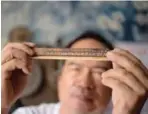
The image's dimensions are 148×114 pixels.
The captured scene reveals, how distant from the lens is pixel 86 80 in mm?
770

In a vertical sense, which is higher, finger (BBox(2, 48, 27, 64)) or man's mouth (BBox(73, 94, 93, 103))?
finger (BBox(2, 48, 27, 64))

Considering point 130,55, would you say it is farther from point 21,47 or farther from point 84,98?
point 21,47

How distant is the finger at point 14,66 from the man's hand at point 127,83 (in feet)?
0.58

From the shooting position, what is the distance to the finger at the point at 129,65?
29.5 inches

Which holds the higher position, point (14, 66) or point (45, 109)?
point (14, 66)

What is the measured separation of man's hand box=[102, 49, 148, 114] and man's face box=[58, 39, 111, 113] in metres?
0.02

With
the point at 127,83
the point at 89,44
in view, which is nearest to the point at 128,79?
the point at 127,83

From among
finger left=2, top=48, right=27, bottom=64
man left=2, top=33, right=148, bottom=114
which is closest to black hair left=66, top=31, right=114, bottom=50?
man left=2, top=33, right=148, bottom=114

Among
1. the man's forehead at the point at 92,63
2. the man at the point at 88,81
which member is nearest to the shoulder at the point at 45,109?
the man at the point at 88,81

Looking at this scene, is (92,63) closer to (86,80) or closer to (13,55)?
(86,80)

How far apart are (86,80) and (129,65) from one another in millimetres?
97

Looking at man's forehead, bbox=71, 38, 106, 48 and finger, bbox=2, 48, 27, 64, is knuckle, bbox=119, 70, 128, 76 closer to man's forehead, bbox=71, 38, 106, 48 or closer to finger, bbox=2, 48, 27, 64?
man's forehead, bbox=71, 38, 106, 48

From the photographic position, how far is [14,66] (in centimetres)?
79

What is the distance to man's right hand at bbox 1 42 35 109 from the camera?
0.79 meters
